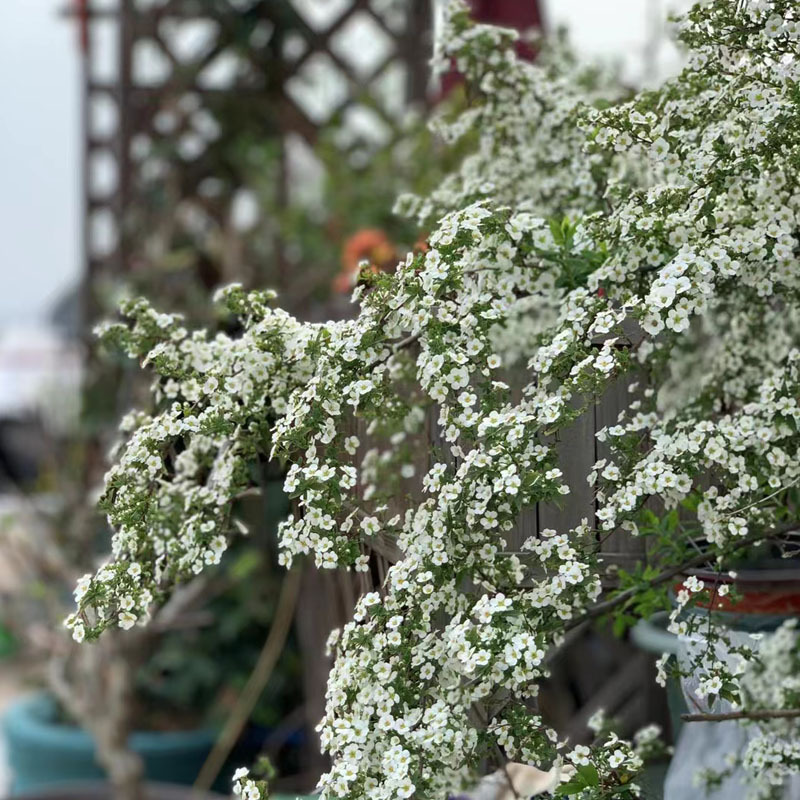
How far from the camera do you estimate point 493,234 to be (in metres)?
1.03

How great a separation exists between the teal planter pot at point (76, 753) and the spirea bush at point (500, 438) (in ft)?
7.00

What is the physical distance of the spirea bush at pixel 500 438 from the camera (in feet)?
3.04

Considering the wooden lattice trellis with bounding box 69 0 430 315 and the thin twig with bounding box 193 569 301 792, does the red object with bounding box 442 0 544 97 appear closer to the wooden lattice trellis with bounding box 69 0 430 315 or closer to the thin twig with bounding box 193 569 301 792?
the wooden lattice trellis with bounding box 69 0 430 315

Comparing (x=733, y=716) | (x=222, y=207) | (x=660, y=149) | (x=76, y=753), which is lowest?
(x=733, y=716)

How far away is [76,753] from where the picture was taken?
3037 mm

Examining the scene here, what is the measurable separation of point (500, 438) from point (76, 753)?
8.17 ft

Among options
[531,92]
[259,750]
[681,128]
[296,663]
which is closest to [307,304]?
[296,663]

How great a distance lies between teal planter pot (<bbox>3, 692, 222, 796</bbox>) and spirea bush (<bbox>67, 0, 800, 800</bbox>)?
2134 mm

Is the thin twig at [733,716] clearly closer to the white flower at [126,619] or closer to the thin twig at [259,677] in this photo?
the white flower at [126,619]

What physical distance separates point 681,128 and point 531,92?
265 mm

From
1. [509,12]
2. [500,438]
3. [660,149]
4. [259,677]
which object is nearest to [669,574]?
[500,438]

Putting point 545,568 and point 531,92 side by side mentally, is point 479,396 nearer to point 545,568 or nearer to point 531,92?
point 545,568

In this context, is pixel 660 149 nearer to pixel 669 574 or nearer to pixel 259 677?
pixel 669 574

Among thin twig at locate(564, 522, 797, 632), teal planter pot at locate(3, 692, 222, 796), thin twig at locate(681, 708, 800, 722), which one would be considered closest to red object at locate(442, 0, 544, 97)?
teal planter pot at locate(3, 692, 222, 796)
